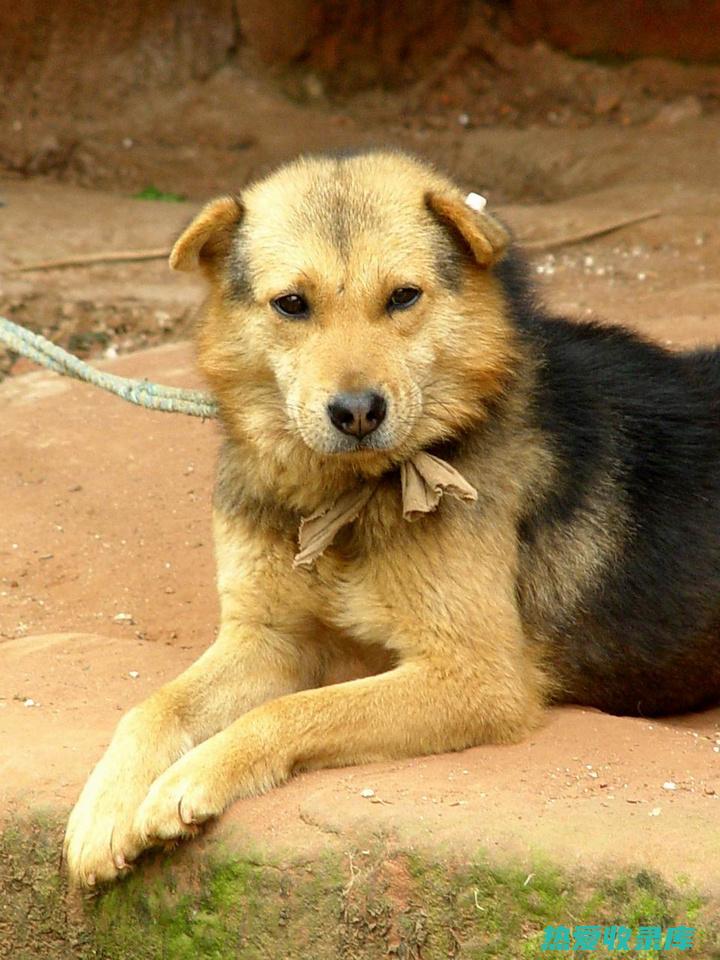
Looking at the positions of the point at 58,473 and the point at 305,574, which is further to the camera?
the point at 58,473

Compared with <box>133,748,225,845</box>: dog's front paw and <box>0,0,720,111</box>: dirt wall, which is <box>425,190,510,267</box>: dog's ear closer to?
<box>133,748,225,845</box>: dog's front paw

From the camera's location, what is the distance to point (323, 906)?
3.78 metres

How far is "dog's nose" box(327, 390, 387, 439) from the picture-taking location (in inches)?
162

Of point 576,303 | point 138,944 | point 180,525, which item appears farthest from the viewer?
point 576,303

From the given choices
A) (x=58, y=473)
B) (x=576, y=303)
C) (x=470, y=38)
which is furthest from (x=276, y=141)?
(x=58, y=473)

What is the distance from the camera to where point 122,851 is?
394 centimetres

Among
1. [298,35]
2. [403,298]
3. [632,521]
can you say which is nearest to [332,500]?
[403,298]

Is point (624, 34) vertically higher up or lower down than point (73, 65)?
higher up

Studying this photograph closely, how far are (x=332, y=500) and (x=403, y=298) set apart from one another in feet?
2.26

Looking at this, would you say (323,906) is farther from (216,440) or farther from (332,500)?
(216,440)

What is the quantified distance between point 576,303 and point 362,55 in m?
4.48

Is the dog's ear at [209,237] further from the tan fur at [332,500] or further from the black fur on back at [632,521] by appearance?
the black fur on back at [632,521]

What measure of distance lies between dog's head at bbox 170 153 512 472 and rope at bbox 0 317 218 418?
30.1 inches

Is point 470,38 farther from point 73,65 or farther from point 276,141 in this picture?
point 73,65
